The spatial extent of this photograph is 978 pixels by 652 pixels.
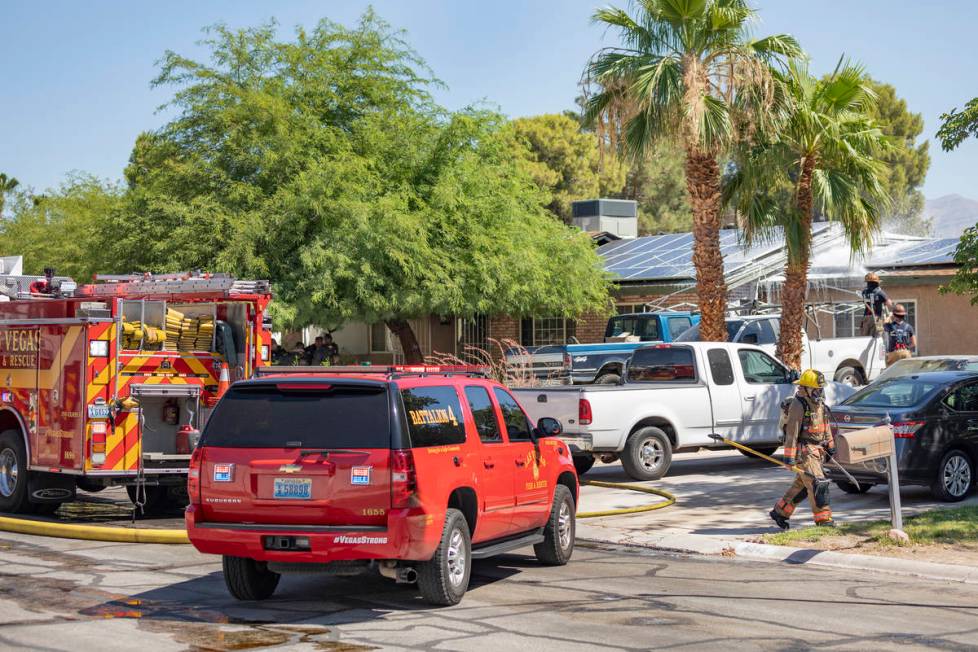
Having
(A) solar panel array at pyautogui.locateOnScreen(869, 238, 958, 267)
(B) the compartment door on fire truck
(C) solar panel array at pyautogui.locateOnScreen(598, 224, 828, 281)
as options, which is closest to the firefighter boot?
(B) the compartment door on fire truck

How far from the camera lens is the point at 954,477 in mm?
14031

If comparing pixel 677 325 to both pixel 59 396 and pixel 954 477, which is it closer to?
pixel 954 477

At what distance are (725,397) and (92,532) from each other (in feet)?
30.4

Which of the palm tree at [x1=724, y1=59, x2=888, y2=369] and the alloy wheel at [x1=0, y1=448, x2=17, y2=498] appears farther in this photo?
the palm tree at [x1=724, y1=59, x2=888, y2=369]

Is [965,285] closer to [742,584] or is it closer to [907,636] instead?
[742,584]

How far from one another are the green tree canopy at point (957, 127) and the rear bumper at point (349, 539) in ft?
33.4

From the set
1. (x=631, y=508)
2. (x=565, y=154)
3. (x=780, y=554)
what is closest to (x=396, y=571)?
(x=780, y=554)

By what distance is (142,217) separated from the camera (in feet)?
83.2

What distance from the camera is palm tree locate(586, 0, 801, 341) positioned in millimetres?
21328

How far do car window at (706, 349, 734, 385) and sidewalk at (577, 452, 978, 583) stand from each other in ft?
4.64

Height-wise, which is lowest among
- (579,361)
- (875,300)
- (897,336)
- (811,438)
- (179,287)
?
(811,438)

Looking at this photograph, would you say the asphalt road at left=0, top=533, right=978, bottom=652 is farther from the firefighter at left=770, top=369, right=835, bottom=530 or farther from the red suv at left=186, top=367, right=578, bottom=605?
the firefighter at left=770, top=369, right=835, bottom=530

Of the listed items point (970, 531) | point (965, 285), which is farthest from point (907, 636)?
point (965, 285)

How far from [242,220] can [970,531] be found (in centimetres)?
1680
